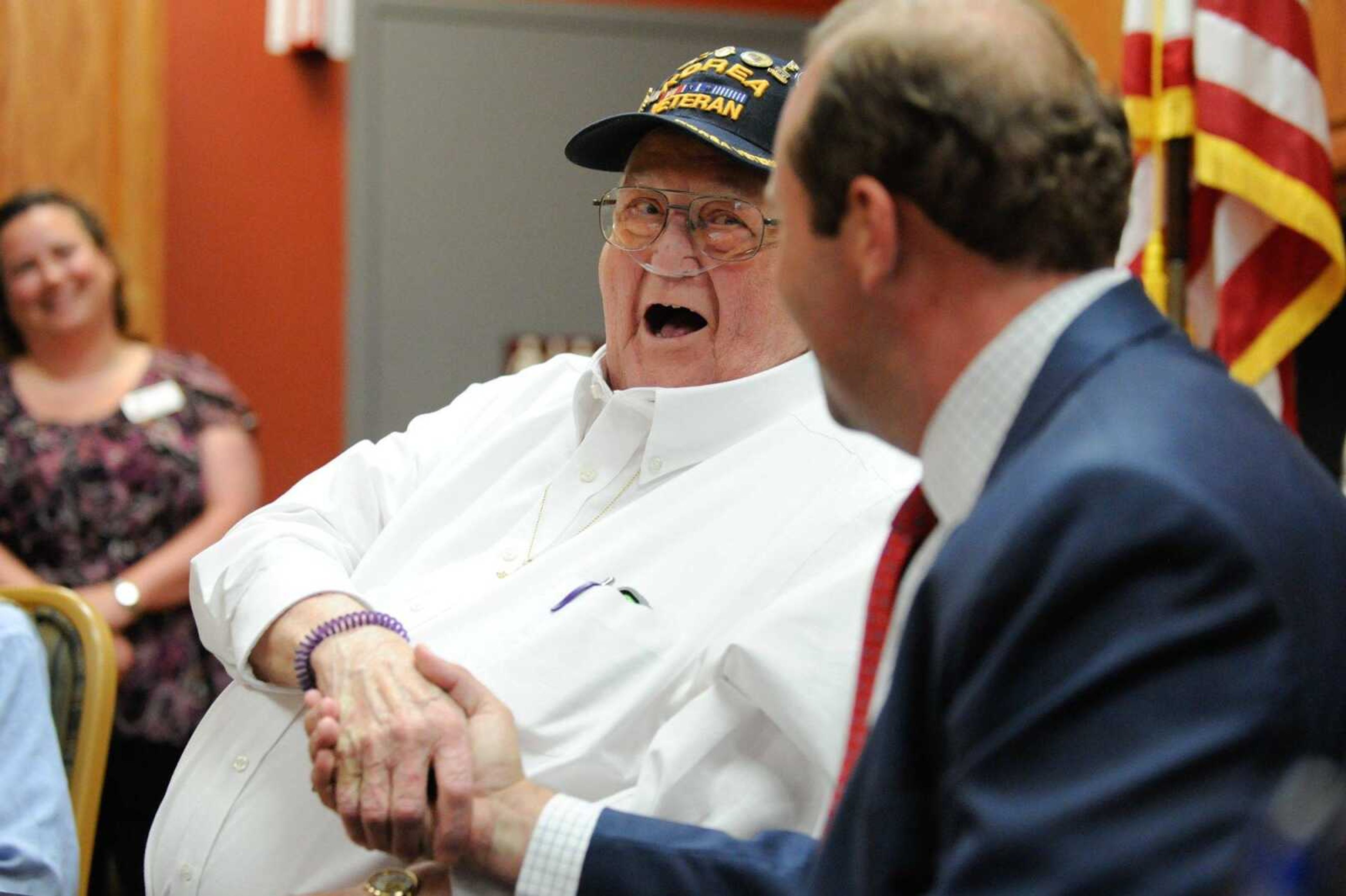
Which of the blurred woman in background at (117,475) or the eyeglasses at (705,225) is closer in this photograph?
the eyeglasses at (705,225)

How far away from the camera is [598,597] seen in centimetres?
150

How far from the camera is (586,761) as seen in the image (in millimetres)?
1426

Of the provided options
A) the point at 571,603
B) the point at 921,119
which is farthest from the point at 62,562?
the point at 921,119

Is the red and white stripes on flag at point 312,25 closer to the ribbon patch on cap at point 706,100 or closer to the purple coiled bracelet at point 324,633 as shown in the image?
the ribbon patch on cap at point 706,100

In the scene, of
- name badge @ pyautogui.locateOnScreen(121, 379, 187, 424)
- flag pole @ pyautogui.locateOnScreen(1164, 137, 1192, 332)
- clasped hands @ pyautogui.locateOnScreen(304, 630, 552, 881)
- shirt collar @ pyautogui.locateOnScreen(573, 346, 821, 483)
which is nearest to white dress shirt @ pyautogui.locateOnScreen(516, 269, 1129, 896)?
clasped hands @ pyautogui.locateOnScreen(304, 630, 552, 881)

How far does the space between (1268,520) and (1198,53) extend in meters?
1.88

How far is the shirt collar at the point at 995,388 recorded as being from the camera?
90cm

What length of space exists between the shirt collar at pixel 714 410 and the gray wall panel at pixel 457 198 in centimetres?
280

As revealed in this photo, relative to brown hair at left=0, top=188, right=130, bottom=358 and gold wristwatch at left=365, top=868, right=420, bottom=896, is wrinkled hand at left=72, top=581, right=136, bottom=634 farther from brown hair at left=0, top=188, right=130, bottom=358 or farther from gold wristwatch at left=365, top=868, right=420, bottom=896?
gold wristwatch at left=365, top=868, right=420, bottom=896

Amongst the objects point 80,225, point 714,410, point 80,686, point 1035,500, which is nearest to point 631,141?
point 714,410

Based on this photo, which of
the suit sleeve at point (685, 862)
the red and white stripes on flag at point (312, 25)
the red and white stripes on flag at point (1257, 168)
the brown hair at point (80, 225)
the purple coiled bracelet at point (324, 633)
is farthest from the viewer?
the red and white stripes on flag at point (312, 25)

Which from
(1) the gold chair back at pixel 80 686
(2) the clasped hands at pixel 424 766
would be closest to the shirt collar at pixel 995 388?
(2) the clasped hands at pixel 424 766

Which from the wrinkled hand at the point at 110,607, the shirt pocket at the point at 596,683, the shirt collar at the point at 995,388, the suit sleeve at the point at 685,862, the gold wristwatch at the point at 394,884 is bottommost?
the wrinkled hand at the point at 110,607

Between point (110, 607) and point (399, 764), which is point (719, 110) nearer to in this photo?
point (399, 764)
